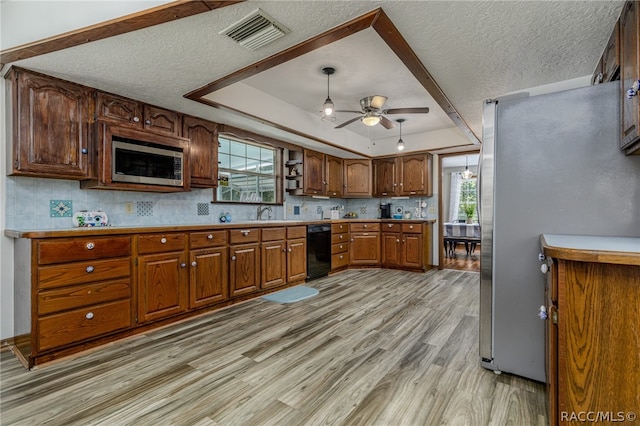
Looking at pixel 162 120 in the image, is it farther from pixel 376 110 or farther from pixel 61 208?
pixel 376 110

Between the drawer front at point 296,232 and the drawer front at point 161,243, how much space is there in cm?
157

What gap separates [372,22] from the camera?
1.88 metres

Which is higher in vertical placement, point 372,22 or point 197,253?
point 372,22

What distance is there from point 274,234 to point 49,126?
8.02 ft

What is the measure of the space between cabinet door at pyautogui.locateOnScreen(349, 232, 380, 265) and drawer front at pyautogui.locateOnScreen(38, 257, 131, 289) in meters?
3.87

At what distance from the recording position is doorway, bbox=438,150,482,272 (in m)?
6.50

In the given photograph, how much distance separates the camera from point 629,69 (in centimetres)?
151

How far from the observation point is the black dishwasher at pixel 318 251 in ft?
15.4

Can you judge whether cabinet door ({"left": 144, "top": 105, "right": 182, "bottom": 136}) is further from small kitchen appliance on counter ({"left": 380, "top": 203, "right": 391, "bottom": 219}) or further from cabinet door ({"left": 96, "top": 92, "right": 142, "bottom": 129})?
small kitchen appliance on counter ({"left": 380, "top": 203, "right": 391, "bottom": 219})

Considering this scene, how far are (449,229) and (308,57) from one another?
18.4ft

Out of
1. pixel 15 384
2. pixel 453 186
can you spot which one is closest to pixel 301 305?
pixel 15 384

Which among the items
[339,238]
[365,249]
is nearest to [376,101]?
[339,238]

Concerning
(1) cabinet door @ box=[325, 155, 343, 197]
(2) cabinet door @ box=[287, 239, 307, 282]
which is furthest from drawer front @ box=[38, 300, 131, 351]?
(1) cabinet door @ box=[325, 155, 343, 197]

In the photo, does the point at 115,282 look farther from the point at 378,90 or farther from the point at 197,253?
the point at 378,90
